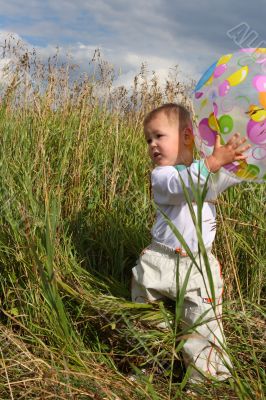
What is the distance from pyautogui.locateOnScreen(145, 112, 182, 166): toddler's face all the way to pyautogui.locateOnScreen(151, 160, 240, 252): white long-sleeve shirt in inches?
2.3

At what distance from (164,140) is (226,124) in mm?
326

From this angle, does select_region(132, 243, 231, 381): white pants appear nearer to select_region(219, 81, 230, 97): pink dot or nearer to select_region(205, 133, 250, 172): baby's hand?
select_region(205, 133, 250, 172): baby's hand

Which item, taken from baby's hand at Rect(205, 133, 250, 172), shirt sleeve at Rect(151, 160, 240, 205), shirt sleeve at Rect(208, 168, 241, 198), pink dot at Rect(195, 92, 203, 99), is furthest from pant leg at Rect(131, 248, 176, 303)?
pink dot at Rect(195, 92, 203, 99)

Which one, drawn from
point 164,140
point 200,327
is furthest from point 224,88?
point 200,327

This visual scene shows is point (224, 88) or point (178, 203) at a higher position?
point (224, 88)

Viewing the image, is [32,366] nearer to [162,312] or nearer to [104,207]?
[162,312]

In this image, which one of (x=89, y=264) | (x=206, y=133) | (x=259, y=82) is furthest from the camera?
(x=89, y=264)

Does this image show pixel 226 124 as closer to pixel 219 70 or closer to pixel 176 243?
pixel 219 70

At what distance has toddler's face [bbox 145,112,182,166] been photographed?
207 centimetres

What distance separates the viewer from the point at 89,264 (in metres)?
2.46

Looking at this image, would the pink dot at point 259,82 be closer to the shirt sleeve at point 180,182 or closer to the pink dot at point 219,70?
the pink dot at point 219,70

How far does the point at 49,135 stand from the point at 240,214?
1291 mm

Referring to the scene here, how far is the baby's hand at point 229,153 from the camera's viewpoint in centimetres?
178

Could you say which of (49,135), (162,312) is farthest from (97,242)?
(49,135)
